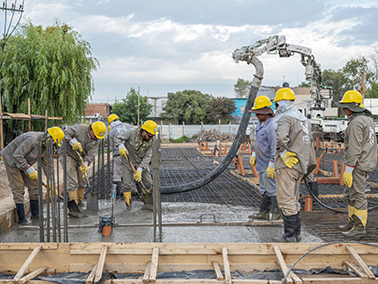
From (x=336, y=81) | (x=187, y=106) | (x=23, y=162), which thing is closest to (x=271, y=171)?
(x=23, y=162)

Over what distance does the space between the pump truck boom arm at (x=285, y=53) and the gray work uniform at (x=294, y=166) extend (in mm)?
4484

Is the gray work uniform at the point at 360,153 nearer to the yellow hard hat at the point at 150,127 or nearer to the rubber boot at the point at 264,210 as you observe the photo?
the rubber boot at the point at 264,210

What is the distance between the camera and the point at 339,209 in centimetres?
534

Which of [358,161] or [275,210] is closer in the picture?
[358,161]

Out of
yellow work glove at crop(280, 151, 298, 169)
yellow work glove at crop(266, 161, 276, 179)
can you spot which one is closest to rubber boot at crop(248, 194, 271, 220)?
yellow work glove at crop(266, 161, 276, 179)

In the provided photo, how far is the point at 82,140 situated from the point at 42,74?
9913mm

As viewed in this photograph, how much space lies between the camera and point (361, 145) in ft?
13.5

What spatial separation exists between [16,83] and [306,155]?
13.5 m

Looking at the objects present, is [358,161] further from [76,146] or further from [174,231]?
[76,146]

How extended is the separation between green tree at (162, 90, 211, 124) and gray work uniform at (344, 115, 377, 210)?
1215 inches

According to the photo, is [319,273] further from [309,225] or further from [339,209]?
[339,209]

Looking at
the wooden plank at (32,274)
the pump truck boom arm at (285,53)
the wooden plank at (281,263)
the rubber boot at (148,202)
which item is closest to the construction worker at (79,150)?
the rubber boot at (148,202)

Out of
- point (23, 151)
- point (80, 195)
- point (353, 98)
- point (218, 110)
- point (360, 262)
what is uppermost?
point (218, 110)

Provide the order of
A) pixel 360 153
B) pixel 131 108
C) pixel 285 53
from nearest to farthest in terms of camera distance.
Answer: pixel 360 153, pixel 285 53, pixel 131 108
